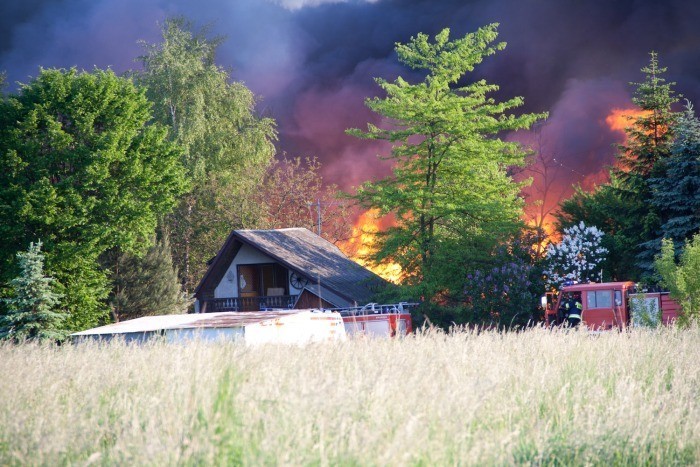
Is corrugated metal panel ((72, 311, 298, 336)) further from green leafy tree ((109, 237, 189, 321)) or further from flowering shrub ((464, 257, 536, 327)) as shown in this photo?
green leafy tree ((109, 237, 189, 321))

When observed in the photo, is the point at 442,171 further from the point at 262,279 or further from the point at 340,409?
the point at 340,409

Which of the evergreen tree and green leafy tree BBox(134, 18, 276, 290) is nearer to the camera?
the evergreen tree

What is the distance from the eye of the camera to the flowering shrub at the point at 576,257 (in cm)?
3756

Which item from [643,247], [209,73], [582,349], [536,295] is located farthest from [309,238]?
[582,349]

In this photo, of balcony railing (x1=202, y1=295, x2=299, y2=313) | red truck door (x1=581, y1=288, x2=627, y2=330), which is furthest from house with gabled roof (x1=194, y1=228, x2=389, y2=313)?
red truck door (x1=581, y1=288, x2=627, y2=330)

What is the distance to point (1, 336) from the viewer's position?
101ft

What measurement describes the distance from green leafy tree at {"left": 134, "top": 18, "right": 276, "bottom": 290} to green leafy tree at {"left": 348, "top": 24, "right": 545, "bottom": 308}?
14289 mm

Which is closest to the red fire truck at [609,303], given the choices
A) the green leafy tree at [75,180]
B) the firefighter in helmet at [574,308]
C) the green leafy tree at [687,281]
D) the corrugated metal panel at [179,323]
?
the firefighter in helmet at [574,308]

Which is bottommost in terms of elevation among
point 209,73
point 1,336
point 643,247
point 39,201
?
point 1,336

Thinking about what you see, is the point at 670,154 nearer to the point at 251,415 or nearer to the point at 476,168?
the point at 476,168

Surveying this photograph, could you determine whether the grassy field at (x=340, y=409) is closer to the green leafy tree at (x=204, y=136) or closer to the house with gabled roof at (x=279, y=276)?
the house with gabled roof at (x=279, y=276)

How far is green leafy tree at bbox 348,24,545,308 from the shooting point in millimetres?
36062

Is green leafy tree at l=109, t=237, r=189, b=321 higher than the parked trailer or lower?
higher

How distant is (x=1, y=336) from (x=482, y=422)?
2722cm
